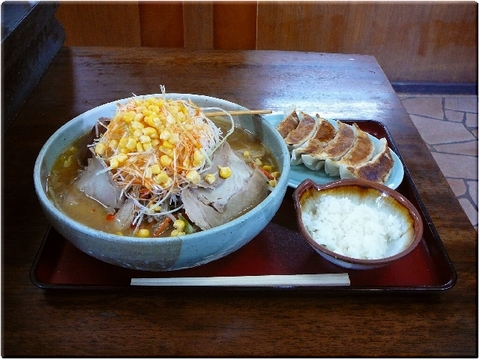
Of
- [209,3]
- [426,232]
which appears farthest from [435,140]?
[426,232]

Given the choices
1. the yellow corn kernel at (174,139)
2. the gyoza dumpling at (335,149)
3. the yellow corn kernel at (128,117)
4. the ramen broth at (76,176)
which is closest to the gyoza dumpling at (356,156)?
the gyoza dumpling at (335,149)

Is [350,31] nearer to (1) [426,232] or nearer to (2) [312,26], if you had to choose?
(2) [312,26]

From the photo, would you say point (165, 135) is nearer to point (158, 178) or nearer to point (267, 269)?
point (158, 178)

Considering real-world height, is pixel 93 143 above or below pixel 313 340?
above

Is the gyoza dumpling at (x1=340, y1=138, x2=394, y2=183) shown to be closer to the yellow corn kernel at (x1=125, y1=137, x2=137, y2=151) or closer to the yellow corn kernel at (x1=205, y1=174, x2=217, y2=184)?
the yellow corn kernel at (x1=205, y1=174, x2=217, y2=184)

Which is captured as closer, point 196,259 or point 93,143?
point 196,259

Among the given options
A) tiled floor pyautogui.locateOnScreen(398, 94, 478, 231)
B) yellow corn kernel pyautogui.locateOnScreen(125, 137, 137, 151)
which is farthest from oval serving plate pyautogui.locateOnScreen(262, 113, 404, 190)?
tiled floor pyautogui.locateOnScreen(398, 94, 478, 231)

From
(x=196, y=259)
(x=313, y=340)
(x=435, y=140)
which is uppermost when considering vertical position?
(x=196, y=259)
